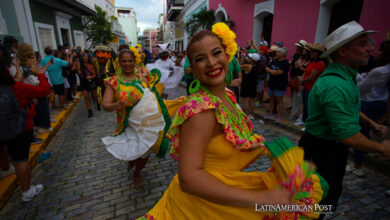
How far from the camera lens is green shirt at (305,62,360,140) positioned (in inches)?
60.8

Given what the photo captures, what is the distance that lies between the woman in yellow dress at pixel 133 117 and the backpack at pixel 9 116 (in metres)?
1.03

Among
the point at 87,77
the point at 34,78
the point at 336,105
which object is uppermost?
the point at 336,105

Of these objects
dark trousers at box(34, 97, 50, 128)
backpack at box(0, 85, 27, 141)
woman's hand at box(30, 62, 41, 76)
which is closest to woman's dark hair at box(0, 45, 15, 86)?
backpack at box(0, 85, 27, 141)

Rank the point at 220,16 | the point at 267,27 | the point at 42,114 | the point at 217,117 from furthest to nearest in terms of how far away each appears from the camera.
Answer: the point at 220,16, the point at 267,27, the point at 42,114, the point at 217,117

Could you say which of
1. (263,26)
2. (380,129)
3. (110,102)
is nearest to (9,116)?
(110,102)

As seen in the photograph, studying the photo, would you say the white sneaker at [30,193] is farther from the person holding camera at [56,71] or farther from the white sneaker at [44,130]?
the person holding camera at [56,71]

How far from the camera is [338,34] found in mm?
1792

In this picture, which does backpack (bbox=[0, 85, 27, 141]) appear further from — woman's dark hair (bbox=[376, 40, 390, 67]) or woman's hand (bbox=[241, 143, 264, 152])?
woman's dark hair (bbox=[376, 40, 390, 67])

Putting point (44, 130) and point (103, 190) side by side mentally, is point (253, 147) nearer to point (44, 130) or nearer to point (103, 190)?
point (103, 190)

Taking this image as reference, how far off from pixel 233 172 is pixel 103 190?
9.24ft

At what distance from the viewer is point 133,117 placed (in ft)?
10.2

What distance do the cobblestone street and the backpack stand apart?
113 centimetres

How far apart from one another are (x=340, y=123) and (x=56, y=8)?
17158 millimetres

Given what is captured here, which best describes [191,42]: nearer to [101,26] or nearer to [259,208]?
[259,208]
